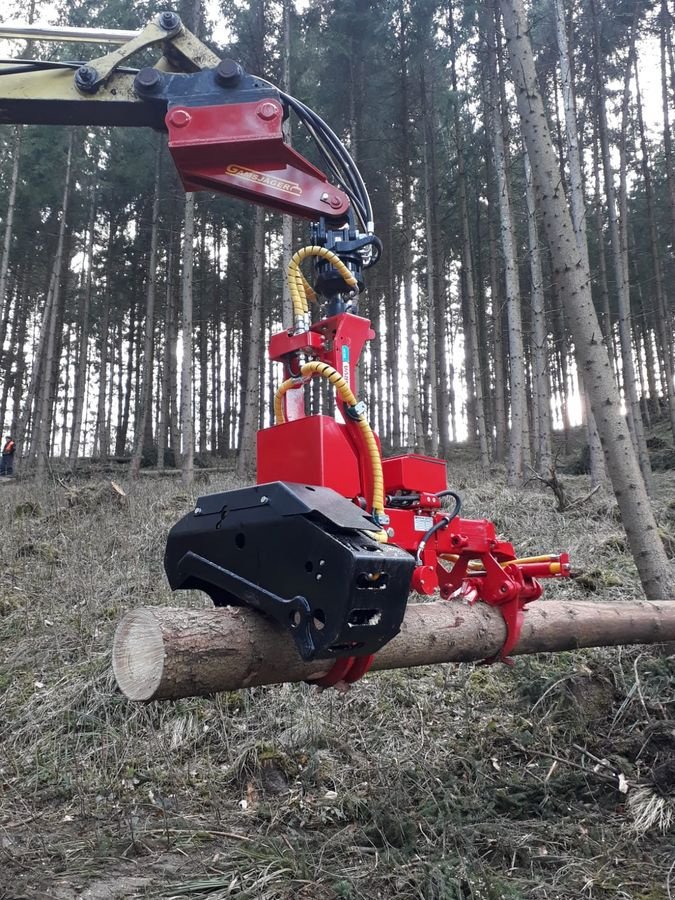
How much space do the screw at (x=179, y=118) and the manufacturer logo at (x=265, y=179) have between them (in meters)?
0.30

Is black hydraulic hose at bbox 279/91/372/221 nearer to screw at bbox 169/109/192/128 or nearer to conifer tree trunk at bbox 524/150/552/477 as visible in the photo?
screw at bbox 169/109/192/128

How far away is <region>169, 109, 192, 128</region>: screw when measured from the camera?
3.57 metres

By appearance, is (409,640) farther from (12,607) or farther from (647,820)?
(12,607)

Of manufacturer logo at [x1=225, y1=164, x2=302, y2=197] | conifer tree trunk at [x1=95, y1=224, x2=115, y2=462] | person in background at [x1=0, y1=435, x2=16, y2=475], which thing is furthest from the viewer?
conifer tree trunk at [x1=95, y1=224, x2=115, y2=462]

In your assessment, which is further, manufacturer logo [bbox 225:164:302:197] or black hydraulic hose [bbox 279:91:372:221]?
black hydraulic hose [bbox 279:91:372:221]

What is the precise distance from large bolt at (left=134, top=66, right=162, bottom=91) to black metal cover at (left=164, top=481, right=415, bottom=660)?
2.54 m

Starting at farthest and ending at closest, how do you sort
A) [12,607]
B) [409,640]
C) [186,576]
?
[12,607] → [409,640] → [186,576]

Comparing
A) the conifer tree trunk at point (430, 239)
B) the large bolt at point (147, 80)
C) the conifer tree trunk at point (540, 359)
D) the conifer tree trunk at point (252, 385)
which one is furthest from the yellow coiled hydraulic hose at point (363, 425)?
the conifer tree trunk at point (430, 239)

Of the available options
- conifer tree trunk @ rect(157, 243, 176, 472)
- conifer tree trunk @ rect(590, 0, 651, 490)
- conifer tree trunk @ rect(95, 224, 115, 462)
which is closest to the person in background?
conifer tree trunk @ rect(95, 224, 115, 462)

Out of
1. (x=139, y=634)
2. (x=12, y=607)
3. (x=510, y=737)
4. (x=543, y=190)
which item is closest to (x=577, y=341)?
(x=543, y=190)

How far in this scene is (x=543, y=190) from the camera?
589 centimetres

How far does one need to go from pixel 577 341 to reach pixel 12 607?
18.6ft

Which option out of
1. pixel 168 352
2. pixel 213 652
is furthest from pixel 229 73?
pixel 168 352

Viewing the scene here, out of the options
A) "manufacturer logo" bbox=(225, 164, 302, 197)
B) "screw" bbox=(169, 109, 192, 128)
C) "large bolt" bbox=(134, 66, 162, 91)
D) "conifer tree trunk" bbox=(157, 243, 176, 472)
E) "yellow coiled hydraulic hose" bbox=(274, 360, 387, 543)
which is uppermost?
A: "conifer tree trunk" bbox=(157, 243, 176, 472)
